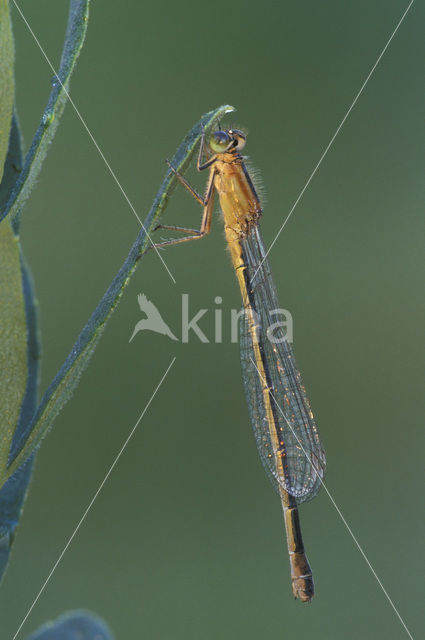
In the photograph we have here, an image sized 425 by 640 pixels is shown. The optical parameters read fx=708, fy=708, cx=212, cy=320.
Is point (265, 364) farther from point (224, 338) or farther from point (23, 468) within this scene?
point (224, 338)

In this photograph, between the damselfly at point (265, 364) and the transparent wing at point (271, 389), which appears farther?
the transparent wing at point (271, 389)

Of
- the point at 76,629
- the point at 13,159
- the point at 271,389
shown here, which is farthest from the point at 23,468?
the point at 271,389

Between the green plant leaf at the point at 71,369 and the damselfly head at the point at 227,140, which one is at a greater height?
the damselfly head at the point at 227,140

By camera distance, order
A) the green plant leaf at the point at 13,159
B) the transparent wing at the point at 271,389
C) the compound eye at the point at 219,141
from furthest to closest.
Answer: the transparent wing at the point at 271,389 → the compound eye at the point at 219,141 → the green plant leaf at the point at 13,159

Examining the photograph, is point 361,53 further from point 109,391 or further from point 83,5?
point 83,5

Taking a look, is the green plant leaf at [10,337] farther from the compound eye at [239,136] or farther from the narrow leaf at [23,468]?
the compound eye at [239,136]

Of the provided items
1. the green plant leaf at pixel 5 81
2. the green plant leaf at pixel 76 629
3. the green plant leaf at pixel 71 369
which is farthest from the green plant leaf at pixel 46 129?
the green plant leaf at pixel 76 629
